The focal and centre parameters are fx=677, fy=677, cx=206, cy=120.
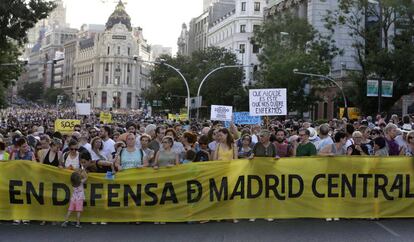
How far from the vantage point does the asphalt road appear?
10.0 meters

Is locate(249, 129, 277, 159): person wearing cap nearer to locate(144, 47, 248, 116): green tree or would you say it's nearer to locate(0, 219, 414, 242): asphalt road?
locate(0, 219, 414, 242): asphalt road

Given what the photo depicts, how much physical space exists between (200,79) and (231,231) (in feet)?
207

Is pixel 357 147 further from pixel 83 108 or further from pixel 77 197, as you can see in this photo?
pixel 83 108

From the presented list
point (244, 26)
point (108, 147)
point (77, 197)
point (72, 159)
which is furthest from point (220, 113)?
point (244, 26)

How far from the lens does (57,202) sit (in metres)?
11.5

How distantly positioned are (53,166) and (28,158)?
0.95 meters

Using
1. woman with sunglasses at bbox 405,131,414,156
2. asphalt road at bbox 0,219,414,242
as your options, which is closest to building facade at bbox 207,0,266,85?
woman with sunglasses at bbox 405,131,414,156

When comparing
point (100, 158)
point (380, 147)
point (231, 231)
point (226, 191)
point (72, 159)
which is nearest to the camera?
point (231, 231)

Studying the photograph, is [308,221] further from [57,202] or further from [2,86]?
[2,86]

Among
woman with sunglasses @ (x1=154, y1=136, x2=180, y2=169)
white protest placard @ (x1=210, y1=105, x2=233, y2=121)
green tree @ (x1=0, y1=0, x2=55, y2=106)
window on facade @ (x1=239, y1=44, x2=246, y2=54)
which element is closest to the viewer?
woman with sunglasses @ (x1=154, y1=136, x2=180, y2=169)

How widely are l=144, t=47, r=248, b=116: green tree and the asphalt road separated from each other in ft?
174

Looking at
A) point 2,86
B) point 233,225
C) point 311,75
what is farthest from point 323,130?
point 2,86

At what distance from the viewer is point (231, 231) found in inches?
418

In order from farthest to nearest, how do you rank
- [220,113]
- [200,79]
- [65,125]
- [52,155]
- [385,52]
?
1. [200,79]
2. [385,52]
3. [65,125]
4. [220,113]
5. [52,155]
